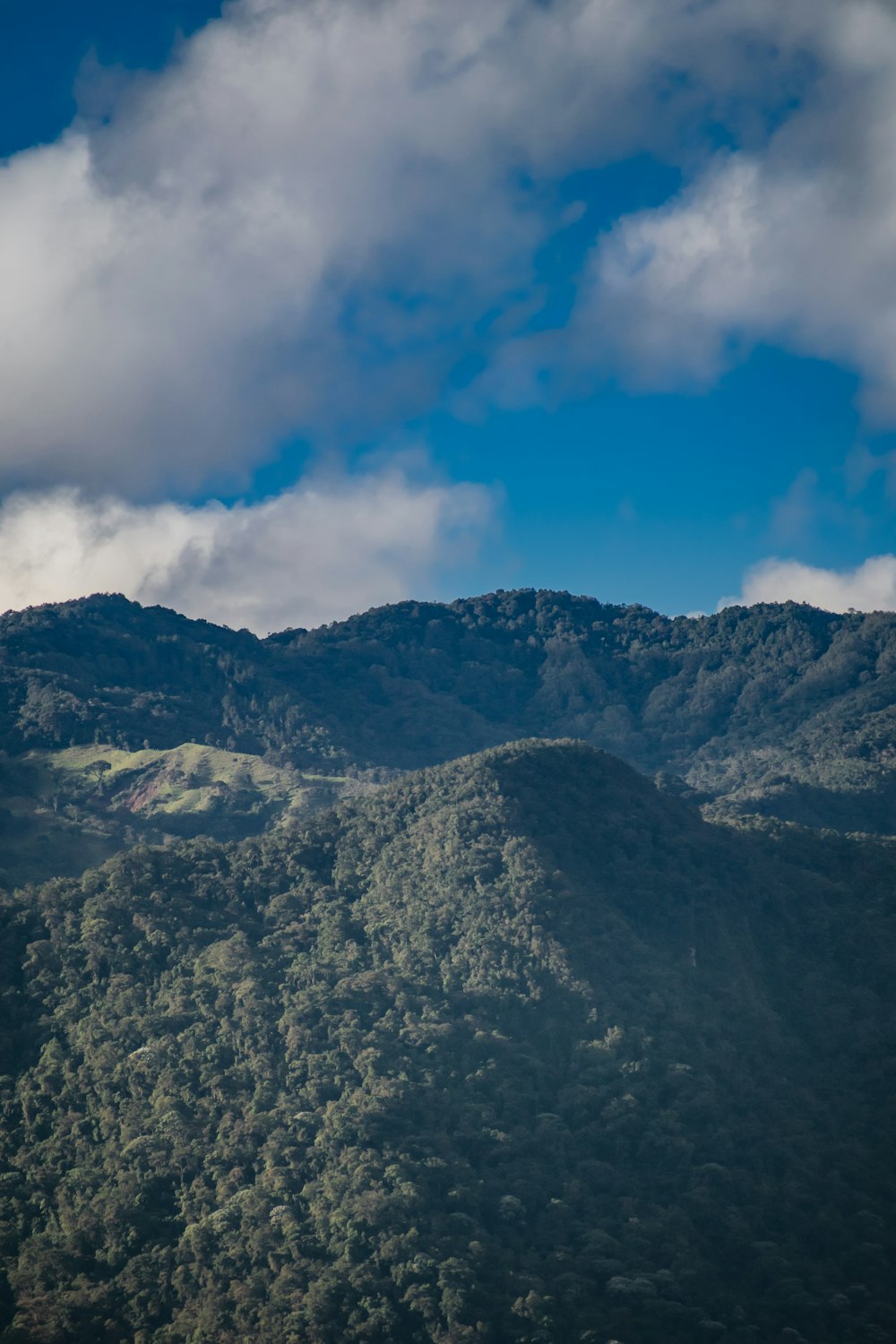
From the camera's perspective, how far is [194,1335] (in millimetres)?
91250

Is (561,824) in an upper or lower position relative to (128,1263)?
upper

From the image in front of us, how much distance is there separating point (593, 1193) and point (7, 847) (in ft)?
380

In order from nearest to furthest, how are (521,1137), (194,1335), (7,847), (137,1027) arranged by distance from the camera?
(194,1335) < (521,1137) < (137,1027) < (7,847)

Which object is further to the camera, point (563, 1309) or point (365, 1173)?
point (365, 1173)

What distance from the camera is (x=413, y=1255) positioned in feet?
311

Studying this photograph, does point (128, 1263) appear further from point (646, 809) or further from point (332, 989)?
point (646, 809)

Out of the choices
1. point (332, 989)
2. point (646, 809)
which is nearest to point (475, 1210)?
point (332, 989)

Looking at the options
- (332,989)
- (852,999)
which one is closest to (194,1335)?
(332,989)

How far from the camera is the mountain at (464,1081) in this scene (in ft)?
310

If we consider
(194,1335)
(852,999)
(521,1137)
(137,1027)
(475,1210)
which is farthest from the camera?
(852,999)

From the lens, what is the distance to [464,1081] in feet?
373

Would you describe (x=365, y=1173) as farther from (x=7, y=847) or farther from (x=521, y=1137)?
(x=7, y=847)

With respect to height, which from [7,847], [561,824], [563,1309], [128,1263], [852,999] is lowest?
[563,1309]

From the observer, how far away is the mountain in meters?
94.6
